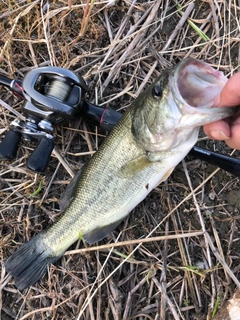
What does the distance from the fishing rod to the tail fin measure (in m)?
0.64

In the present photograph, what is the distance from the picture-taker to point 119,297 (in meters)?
3.06

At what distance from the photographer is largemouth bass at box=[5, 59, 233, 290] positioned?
7.69ft

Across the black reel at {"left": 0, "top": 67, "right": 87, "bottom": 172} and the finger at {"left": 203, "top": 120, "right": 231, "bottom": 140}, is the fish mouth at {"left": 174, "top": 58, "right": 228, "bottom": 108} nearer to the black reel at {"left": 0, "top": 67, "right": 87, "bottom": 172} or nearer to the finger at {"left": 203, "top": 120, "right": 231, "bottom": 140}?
the finger at {"left": 203, "top": 120, "right": 231, "bottom": 140}

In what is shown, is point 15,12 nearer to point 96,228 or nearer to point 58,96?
point 58,96

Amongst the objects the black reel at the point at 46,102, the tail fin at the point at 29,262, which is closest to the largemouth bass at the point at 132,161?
the tail fin at the point at 29,262

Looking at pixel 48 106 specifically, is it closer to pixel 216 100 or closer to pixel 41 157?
pixel 41 157

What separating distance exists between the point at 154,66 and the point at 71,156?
116 cm

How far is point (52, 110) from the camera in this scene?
2.90m

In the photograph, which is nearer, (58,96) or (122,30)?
(58,96)

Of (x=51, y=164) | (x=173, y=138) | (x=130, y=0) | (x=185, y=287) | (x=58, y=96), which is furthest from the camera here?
(x=130, y=0)

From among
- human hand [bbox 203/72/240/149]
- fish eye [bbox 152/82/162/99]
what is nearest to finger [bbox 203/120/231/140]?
human hand [bbox 203/72/240/149]

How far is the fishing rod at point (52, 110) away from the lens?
2.90 m

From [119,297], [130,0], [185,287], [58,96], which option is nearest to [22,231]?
[119,297]

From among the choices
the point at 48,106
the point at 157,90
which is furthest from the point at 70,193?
the point at 157,90
